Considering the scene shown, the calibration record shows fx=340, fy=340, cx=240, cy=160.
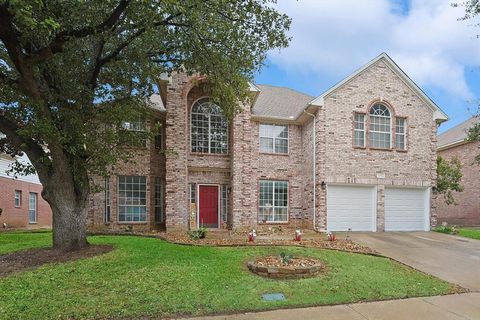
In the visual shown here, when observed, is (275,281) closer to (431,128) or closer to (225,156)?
(225,156)

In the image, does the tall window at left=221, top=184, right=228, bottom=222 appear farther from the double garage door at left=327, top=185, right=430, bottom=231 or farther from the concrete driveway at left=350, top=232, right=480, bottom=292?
the concrete driveway at left=350, top=232, right=480, bottom=292

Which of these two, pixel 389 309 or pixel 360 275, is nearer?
pixel 389 309

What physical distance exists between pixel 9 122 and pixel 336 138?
12.9 metres

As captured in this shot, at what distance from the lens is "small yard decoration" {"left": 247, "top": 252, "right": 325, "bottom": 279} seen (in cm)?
774

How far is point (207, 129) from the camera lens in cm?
1716

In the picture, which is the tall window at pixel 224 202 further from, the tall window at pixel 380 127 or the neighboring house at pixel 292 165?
the tall window at pixel 380 127

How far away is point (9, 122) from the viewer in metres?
9.40

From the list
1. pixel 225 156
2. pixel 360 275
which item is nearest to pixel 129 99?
pixel 225 156

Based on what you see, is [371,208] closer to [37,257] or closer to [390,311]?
[390,311]

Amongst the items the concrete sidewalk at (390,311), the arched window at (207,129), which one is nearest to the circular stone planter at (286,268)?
the concrete sidewalk at (390,311)

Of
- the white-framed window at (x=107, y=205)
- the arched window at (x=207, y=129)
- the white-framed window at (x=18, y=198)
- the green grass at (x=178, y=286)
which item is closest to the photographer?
the green grass at (x=178, y=286)

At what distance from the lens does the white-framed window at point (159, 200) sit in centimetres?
1741

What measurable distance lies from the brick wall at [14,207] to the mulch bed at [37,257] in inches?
550

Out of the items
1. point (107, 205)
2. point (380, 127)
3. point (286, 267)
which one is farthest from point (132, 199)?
point (380, 127)
